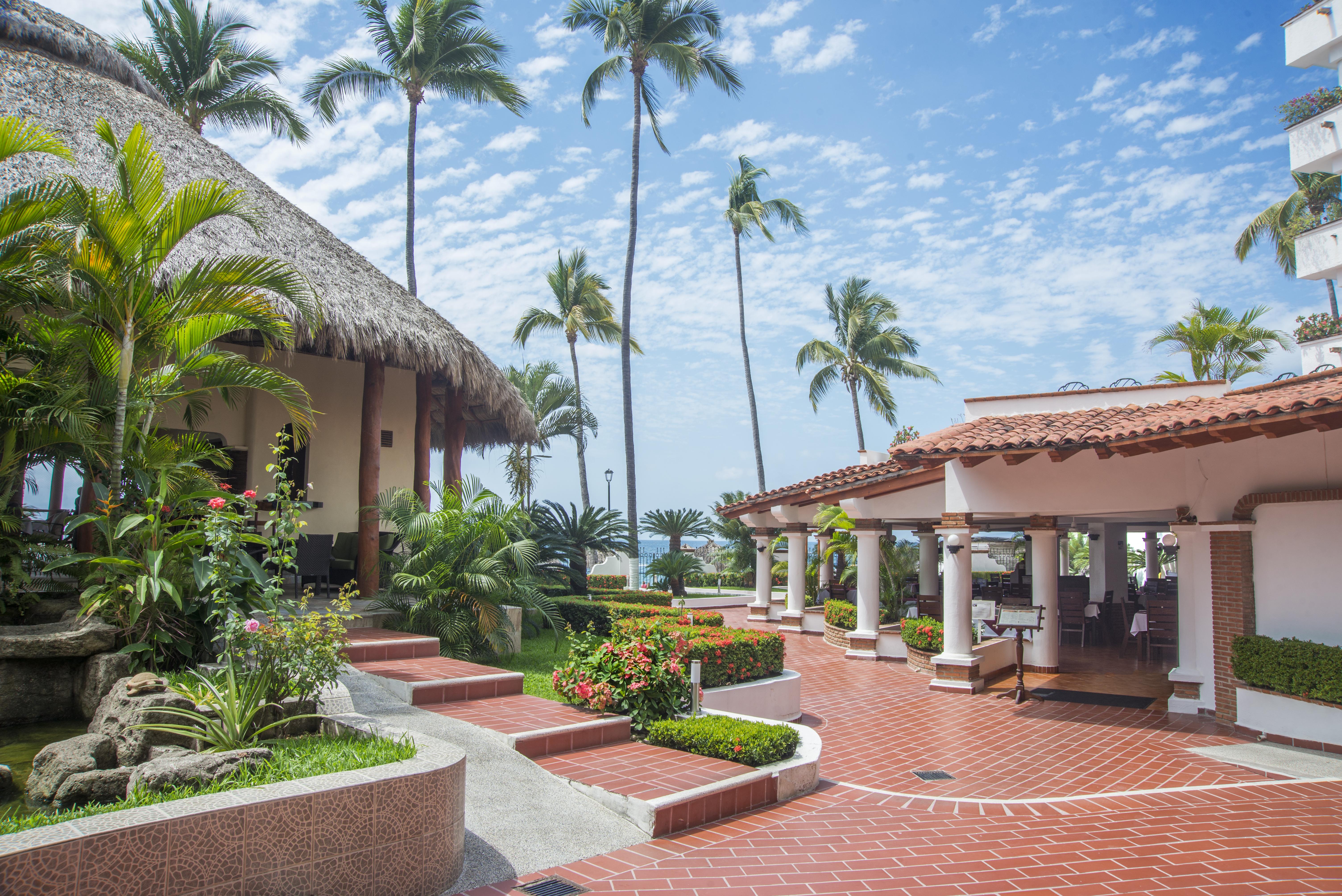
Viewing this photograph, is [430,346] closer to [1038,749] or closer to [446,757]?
[446,757]

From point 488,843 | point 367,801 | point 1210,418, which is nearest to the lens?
point 367,801

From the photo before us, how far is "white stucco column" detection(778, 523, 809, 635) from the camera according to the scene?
18.7m

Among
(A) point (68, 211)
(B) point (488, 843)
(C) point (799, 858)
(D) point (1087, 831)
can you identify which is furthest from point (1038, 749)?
(A) point (68, 211)

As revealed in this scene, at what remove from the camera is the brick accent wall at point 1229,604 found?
9180 millimetres

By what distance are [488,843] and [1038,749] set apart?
5.96 m

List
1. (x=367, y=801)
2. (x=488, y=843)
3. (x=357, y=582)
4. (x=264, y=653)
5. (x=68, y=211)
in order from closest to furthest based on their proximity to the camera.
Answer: (x=367, y=801) → (x=488, y=843) → (x=264, y=653) → (x=68, y=211) → (x=357, y=582)

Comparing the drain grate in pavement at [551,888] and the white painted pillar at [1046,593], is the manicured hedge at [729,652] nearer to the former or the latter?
the drain grate in pavement at [551,888]

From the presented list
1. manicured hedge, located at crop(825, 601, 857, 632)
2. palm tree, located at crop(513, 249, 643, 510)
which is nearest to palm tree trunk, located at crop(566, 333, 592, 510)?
palm tree, located at crop(513, 249, 643, 510)

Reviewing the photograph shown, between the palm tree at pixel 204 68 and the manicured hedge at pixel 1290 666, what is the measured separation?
2035 cm

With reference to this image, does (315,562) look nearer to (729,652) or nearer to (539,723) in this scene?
(539,723)

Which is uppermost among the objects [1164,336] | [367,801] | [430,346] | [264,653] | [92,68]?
[92,68]

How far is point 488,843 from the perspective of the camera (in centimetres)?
472

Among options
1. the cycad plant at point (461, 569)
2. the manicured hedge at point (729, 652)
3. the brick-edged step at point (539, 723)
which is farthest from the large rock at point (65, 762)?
the cycad plant at point (461, 569)

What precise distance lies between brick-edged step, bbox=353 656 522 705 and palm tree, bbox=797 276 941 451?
26.1 m
